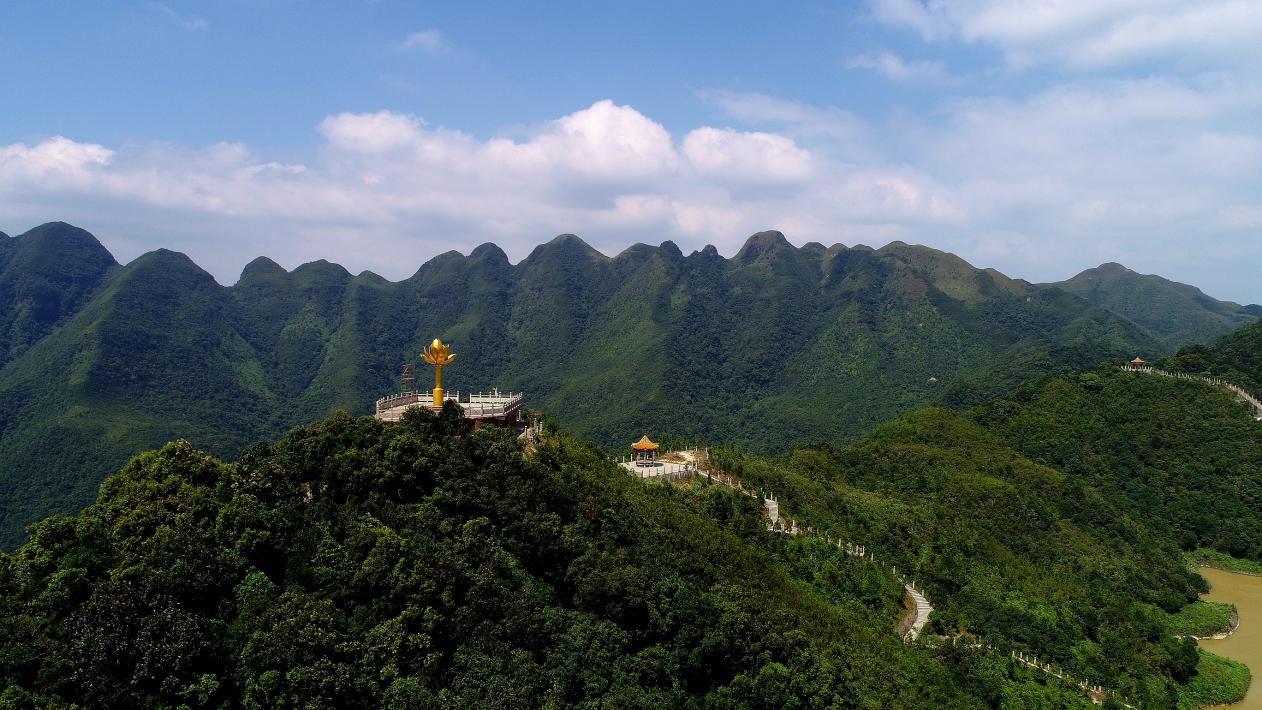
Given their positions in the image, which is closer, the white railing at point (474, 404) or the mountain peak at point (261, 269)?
the white railing at point (474, 404)

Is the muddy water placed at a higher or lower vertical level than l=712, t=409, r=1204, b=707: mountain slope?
lower

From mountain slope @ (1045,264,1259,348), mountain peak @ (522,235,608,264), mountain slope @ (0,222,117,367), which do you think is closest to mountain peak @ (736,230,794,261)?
mountain peak @ (522,235,608,264)

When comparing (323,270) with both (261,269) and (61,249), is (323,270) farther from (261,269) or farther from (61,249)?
(61,249)

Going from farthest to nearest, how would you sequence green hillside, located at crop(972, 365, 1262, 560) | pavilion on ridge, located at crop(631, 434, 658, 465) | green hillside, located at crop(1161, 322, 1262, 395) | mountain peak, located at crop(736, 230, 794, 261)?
mountain peak, located at crop(736, 230, 794, 261), green hillside, located at crop(1161, 322, 1262, 395), green hillside, located at crop(972, 365, 1262, 560), pavilion on ridge, located at crop(631, 434, 658, 465)

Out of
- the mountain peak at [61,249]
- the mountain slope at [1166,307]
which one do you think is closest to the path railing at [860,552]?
the mountain peak at [61,249]

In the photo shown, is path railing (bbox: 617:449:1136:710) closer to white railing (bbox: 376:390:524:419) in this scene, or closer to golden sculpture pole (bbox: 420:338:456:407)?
white railing (bbox: 376:390:524:419)

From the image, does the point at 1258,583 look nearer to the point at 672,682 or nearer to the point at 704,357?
the point at 672,682

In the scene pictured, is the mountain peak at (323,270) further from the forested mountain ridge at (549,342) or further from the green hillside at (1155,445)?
the green hillside at (1155,445)
